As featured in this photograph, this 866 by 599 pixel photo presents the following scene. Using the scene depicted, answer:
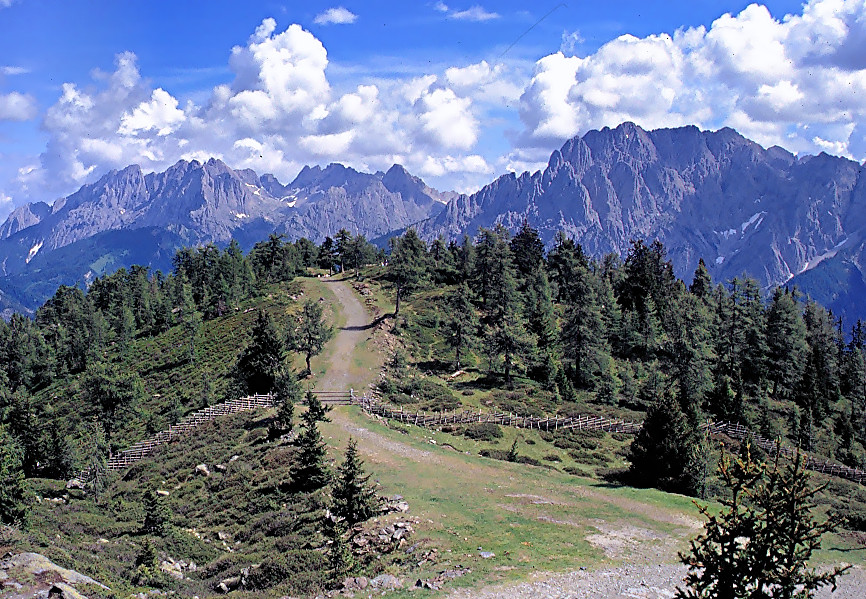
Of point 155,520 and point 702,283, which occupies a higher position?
point 702,283

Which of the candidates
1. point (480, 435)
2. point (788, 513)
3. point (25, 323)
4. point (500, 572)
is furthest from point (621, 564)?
point (25, 323)

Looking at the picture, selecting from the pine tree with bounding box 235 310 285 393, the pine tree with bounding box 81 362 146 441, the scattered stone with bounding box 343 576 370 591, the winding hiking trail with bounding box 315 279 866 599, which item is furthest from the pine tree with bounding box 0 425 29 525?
the pine tree with bounding box 81 362 146 441

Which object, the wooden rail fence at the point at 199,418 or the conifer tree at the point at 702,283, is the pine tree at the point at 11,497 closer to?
the wooden rail fence at the point at 199,418

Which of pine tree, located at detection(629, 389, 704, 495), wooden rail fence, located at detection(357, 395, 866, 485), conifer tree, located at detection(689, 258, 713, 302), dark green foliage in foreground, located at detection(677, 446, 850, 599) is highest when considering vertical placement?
conifer tree, located at detection(689, 258, 713, 302)

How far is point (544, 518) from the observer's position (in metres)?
26.1

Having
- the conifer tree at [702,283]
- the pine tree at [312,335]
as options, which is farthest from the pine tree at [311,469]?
the conifer tree at [702,283]

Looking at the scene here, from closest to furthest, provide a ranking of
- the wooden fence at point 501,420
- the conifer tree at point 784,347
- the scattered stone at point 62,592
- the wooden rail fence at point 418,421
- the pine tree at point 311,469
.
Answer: the scattered stone at point 62,592
the pine tree at point 311,469
the wooden rail fence at point 418,421
the wooden fence at point 501,420
the conifer tree at point 784,347

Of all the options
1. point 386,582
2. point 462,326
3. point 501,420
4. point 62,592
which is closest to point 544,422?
point 501,420

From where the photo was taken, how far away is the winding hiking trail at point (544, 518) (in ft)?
62.7

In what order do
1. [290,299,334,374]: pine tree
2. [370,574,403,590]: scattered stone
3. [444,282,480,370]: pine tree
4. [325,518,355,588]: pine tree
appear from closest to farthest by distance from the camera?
1. [370,574,403,590]: scattered stone
2. [325,518,355,588]: pine tree
3. [290,299,334,374]: pine tree
4. [444,282,480,370]: pine tree

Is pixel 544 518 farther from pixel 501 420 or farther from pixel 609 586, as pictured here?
pixel 501 420

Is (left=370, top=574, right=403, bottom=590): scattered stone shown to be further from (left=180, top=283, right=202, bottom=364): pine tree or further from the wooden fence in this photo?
(left=180, top=283, right=202, bottom=364): pine tree

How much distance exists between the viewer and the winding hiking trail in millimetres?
19125

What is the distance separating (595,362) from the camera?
73938mm
